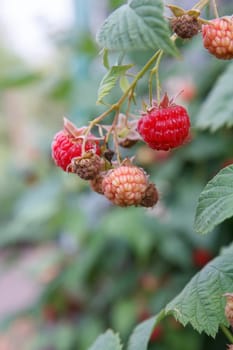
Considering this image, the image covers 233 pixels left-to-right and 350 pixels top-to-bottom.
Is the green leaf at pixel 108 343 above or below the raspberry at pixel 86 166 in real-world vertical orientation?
below

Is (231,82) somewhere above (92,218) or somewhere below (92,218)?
above

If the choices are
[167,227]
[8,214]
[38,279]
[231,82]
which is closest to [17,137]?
[8,214]

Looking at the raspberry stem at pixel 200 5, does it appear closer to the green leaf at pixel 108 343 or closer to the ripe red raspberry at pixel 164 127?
the ripe red raspberry at pixel 164 127

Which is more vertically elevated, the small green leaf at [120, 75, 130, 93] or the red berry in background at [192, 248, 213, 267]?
the small green leaf at [120, 75, 130, 93]

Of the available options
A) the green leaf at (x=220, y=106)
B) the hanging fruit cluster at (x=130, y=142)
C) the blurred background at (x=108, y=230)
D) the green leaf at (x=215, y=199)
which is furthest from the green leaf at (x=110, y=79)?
the blurred background at (x=108, y=230)

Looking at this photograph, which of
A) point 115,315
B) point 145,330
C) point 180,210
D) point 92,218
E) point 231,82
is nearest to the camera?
point 145,330

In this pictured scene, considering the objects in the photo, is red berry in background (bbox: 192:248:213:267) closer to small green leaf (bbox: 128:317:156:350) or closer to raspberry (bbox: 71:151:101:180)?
small green leaf (bbox: 128:317:156:350)

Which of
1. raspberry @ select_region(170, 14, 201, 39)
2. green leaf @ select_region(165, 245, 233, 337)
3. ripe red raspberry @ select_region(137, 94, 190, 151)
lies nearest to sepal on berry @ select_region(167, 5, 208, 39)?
raspberry @ select_region(170, 14, 201, 39)

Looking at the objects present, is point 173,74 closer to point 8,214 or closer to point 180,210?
point 180,210
